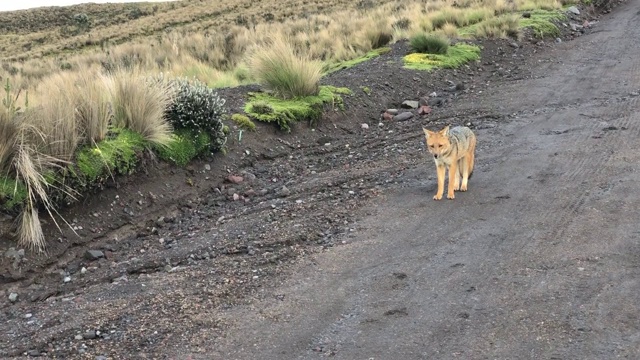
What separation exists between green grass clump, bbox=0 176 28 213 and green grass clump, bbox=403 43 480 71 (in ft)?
29.2

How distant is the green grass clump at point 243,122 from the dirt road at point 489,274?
278 centimetres

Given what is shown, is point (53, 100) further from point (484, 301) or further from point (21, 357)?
point (484, 301)

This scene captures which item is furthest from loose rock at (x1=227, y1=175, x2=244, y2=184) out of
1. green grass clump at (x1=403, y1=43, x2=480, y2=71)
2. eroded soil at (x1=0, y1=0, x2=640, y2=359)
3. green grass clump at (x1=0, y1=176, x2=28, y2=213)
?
green grass clump at (x1=403, y1=43, x2=480, y2=71)

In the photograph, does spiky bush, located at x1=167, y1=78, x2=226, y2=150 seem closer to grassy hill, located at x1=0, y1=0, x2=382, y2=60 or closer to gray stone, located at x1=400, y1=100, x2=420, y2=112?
gray stone, located at x1=400, y1=100, x2=420, y2=112

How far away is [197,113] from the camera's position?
834cm

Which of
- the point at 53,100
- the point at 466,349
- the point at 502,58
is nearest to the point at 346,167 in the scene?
the point at 53,100

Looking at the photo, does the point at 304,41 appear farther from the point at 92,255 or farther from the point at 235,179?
the point at 92,255

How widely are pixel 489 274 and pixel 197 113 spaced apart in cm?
483

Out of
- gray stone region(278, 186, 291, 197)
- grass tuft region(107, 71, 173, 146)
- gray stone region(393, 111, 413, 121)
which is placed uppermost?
grass tuft region(107, 71, 173, 146)

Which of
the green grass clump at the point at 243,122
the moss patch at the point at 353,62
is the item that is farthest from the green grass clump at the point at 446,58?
the green grass clump at the point at 243,122

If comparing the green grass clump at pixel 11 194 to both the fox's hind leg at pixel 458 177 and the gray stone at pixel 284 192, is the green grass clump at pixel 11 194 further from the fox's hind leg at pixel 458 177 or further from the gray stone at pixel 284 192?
the fox's hind leg at pixel 458 177

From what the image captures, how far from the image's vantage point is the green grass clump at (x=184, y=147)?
26.0 feet

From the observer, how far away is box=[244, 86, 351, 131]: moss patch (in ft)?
31.9

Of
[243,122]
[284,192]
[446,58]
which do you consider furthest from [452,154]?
[446,58]
